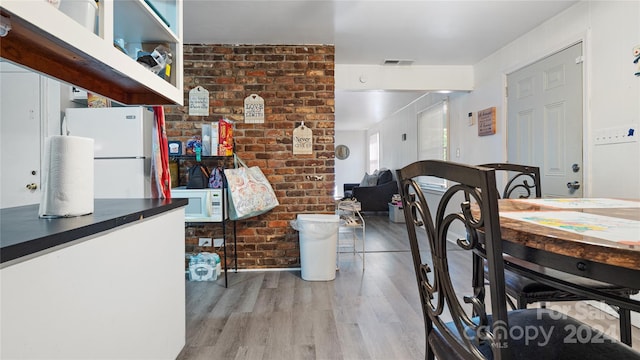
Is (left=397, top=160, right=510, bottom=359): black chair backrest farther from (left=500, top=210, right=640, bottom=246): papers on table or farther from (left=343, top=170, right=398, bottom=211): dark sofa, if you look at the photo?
(left=343, top=170, right=398, bottom=211): dark sofa

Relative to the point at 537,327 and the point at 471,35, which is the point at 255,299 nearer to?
the point at 537,327

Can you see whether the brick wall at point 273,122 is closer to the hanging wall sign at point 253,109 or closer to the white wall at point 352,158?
the hanging wall sign at point 253,109

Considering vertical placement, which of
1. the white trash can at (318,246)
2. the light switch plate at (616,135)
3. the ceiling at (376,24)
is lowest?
the white trash can at (318,246)

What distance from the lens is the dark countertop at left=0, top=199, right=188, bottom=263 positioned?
69 cm

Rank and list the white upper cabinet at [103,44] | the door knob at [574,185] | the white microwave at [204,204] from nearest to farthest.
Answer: the white upper cabinet at [103,44], the door knob at [574,185], the white microwave at [204,204]

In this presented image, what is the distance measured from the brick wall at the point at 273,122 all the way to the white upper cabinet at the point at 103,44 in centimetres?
144

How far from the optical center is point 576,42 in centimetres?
243

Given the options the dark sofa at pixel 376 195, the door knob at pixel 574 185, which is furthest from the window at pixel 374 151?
the door knob at pixel 574 185

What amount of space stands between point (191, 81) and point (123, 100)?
5.08 feet

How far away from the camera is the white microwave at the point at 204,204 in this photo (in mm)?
2746

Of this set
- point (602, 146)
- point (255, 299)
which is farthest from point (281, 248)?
point (602, 146)

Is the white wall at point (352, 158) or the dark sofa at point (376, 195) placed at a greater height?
the white wall at point (352, 158)

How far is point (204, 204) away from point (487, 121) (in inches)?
124

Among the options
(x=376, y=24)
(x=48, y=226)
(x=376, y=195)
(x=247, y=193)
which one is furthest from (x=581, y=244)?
(x=376, y=195)
